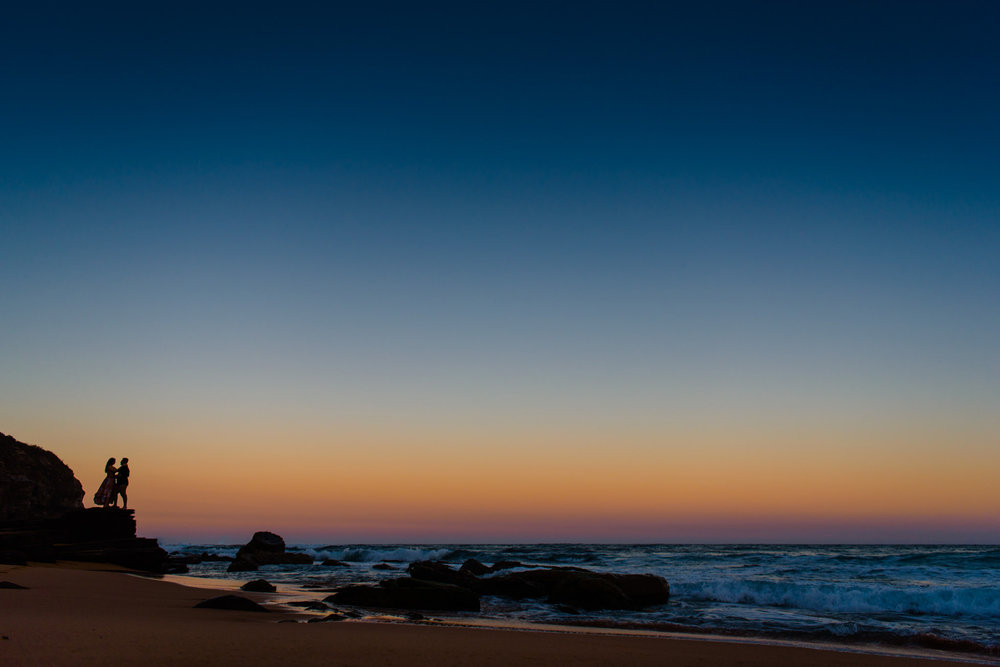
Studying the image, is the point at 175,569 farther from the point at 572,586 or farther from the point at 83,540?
the point at 572,586

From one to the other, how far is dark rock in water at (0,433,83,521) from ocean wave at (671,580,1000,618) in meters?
47.1

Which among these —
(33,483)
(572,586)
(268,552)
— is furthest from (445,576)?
(33,483)

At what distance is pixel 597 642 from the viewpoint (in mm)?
10898

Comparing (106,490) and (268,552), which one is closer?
(106,490)

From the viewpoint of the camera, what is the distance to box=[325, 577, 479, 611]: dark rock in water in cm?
1784

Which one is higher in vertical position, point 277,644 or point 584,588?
point 277,644

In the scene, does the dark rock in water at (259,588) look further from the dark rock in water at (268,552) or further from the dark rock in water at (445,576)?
the dark rock in water at (268,552)

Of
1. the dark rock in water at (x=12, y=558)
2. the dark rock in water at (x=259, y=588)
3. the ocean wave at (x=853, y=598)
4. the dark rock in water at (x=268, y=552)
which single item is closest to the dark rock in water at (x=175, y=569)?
the dark rock in water at (x=268, y=552)

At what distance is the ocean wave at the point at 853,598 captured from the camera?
2025cm

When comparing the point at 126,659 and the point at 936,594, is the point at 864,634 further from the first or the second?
the point at 126,659

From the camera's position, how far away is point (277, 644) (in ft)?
26.3

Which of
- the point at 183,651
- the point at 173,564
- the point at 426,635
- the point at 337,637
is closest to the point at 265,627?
the point at 337,637

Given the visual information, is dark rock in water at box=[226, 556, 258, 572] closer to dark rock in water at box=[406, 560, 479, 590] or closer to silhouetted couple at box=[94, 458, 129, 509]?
silhouetted couple at box=[94, 458, 129, 509]

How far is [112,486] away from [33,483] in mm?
33334
